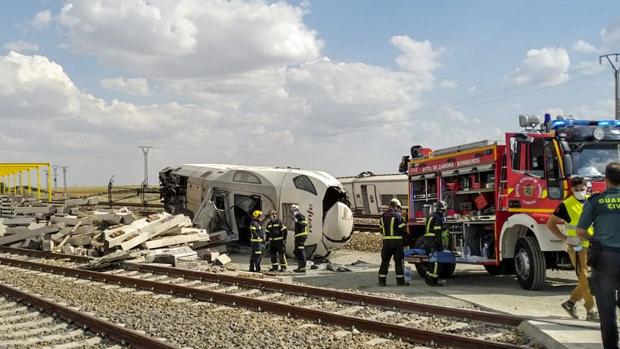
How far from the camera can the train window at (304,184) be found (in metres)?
17.8

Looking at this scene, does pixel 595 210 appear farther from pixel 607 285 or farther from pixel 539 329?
pixel 539 329

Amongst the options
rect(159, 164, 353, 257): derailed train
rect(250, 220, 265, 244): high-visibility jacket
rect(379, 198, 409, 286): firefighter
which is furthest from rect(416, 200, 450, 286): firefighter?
rect(159, 164, 353, 257): derailed train

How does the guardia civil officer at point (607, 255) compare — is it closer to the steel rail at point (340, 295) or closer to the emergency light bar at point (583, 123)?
the steel rail at point (340, 295)

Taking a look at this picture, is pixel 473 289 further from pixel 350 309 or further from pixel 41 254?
pixel 41 254

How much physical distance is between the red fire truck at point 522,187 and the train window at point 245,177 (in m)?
7.39

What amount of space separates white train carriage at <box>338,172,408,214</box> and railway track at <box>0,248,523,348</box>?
18.0m

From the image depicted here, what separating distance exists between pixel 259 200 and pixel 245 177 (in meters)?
0.84

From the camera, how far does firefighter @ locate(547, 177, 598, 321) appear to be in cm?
769

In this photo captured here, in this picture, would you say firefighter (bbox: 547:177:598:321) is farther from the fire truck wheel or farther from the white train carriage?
the white train carriage

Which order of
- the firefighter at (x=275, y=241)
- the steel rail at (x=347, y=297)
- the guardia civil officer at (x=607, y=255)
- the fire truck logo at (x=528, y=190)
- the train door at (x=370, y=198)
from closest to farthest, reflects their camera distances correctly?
the guardia civil officer at (x=607, y=255) → the steel rail at (x=347, y=297) → the fire truck logo at (x=528, y=190) → the firefighter at (x=275, y=241) → the train door at (x=370, y=198)

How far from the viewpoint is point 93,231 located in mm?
20656

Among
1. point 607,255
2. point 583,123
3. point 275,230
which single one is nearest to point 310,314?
point 607,255

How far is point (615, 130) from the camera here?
10.6 metres

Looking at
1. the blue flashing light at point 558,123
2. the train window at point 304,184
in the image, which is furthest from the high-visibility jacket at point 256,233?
the blue flashing light at point 558,123
